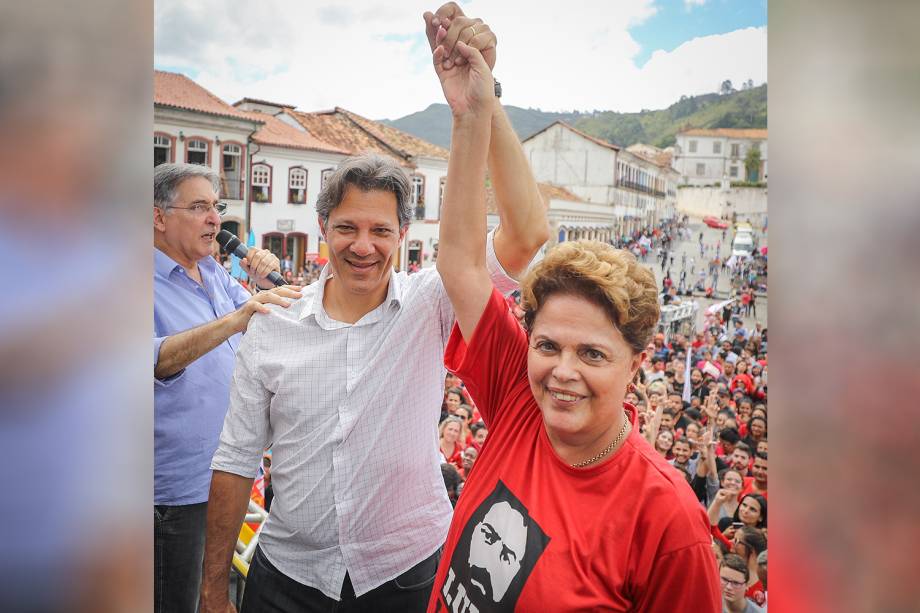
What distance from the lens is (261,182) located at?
10062 mm

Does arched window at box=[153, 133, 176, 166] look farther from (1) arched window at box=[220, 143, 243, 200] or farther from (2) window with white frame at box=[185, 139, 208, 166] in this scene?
(1) arched window at box=[220, 143, 243, 200]

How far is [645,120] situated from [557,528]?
7.78 feet

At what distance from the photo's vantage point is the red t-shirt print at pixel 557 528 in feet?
3.29

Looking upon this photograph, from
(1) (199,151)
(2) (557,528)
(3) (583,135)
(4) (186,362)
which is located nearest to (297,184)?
(1) (199,151)

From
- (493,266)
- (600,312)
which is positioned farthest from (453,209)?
(600,312)

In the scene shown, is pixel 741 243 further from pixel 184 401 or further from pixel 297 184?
pixel 297 184

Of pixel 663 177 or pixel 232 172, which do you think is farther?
pixel 232 172

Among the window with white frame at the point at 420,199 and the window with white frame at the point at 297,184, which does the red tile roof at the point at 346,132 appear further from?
the window with white frame at the point at 420,199

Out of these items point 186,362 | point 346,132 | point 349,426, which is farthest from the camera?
point 346,132

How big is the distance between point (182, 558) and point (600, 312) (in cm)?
145

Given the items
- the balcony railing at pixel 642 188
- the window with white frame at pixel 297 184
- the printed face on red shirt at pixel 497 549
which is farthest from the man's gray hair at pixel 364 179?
the window with white frame at pixel 297 184

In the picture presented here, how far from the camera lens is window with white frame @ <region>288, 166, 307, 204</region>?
8.89 meters
